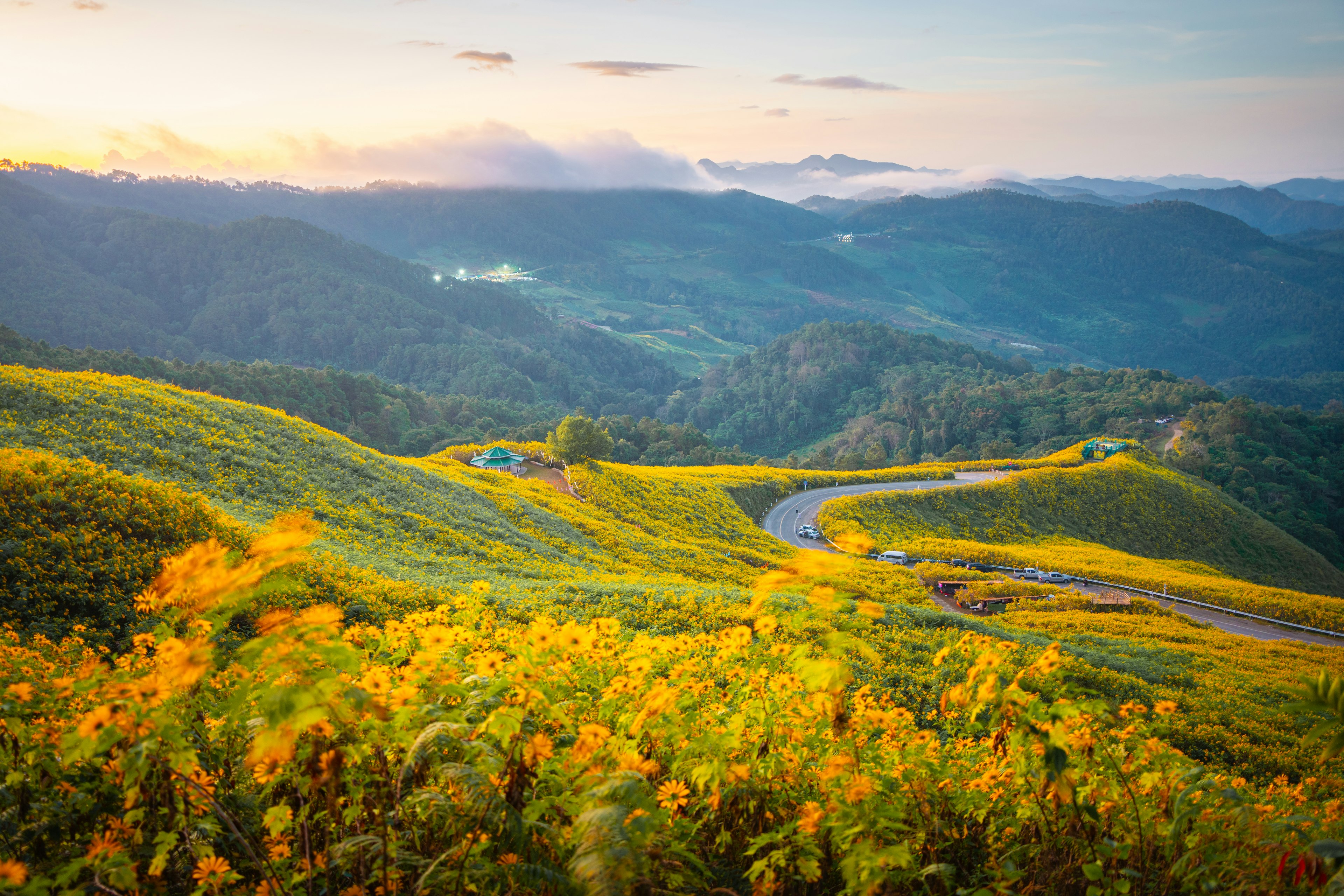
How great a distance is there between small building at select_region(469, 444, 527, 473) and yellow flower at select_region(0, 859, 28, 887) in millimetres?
30437

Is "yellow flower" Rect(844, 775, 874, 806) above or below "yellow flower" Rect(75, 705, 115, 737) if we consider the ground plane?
below

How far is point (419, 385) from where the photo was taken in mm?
142250

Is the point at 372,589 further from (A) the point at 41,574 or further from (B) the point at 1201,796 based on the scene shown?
(B) the point at 1201,796

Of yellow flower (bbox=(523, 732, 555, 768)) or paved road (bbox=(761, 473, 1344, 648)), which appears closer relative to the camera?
yellow flower (bbox=(523, 732, 555, 768))

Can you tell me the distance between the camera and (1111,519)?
40344mm

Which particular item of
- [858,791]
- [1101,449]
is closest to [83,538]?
[858,791]

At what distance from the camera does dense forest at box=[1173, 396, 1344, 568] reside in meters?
59.4

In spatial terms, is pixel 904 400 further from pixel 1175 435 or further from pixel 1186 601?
pixel 1186 601

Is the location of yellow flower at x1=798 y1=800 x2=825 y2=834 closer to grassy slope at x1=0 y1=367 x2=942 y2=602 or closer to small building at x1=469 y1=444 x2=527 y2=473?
grassy slope at x1=0 y1=367 x2=942 y2=602

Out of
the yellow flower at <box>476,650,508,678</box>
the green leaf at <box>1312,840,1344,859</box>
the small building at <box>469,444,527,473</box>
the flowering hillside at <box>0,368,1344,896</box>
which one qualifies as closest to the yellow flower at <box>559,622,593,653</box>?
the flowering hillside at <box>0,368,1344,896</box>

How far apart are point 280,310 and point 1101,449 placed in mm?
182096

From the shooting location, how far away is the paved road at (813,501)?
32.2 metres

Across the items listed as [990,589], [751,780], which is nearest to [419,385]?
[990,589]

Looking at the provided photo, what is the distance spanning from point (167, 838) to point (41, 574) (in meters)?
7.43
